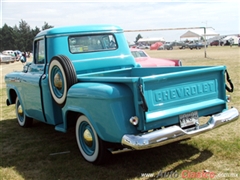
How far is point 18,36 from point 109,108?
8170 centimetres

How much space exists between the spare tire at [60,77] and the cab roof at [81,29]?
2.53 feet

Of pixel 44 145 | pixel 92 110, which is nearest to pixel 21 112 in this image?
pixel 44 145

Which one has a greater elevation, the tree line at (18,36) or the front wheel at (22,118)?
the tree line at (18,36)

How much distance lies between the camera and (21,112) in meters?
6.55

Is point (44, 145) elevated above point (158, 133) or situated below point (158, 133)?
below

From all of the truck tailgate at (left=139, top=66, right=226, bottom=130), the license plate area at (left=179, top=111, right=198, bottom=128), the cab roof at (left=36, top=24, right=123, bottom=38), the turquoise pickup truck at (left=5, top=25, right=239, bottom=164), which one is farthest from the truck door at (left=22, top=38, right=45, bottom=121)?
the license plate area at (left=179, top=111, right=198, bottom=128)

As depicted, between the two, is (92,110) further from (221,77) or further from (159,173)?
(221,77)

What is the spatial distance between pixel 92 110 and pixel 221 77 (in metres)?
1.78

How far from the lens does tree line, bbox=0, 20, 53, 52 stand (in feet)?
255

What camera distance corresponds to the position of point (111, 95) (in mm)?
3609

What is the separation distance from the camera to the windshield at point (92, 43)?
5316 millimetres

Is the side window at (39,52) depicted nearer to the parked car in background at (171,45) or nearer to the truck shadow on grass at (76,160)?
the truck shadow on grass at (76,160)

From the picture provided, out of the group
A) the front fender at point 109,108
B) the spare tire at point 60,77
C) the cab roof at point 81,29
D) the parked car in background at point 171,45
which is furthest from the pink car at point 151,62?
the parked car in background at point 171,45

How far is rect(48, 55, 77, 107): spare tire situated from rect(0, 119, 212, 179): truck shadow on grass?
816mm
